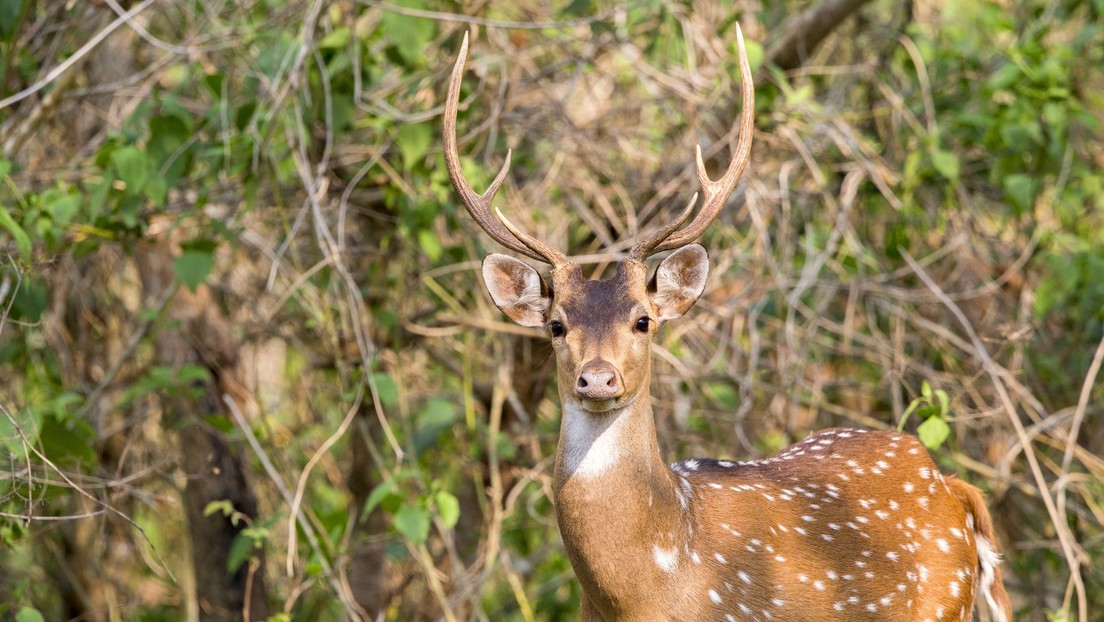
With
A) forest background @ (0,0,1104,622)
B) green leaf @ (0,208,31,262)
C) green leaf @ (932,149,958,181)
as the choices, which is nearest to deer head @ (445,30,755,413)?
forest background @ (0,0,1104,622)

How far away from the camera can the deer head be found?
338cm

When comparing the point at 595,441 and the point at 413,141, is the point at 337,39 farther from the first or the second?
the point at 595,441

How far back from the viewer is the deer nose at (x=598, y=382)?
320cm

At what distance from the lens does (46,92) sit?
5.18 metres

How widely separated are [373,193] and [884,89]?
2.42 meters

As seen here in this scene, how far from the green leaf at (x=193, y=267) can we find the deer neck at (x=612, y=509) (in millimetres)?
1800

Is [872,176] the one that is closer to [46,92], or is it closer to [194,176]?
[194,176]

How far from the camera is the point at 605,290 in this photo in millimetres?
3516

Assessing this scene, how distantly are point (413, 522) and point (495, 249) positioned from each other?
1.50 meters

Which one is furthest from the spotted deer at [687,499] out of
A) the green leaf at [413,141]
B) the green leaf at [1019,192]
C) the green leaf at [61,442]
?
the green leaf at [1019,192]

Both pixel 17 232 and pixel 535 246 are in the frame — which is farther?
pixel 17 232

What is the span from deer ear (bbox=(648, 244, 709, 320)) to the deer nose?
45 cm

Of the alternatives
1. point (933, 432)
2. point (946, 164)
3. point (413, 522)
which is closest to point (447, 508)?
point (413, 522)

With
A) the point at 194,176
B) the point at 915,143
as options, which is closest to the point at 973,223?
the point at 915,143
